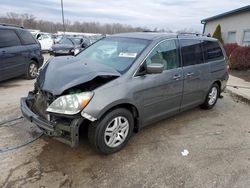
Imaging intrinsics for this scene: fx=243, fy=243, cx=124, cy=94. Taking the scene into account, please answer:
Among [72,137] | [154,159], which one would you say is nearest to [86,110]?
[72,137]

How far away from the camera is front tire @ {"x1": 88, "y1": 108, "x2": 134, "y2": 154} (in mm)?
3262

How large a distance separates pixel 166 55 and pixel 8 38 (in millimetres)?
5605

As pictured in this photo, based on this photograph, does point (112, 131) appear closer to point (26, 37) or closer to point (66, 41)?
point (26, 37)

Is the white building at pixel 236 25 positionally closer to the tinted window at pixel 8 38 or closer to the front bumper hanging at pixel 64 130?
the tinted window at pixel 8 38

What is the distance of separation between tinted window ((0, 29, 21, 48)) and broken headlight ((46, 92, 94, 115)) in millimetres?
5252

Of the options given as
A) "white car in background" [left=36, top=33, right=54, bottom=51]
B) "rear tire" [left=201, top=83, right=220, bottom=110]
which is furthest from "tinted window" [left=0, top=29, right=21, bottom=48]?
"white car in background" [left=36, top=33, right=54, bottom=51]

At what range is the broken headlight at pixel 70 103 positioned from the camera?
3027mm

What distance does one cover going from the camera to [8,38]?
7570mm

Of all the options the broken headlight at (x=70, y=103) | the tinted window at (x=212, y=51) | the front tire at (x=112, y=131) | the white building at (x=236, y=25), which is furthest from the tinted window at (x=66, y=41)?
the broken headlight at (x=70, y=103)

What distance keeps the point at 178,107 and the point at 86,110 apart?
7.01ft

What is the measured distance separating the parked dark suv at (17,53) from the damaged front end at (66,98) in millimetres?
4420

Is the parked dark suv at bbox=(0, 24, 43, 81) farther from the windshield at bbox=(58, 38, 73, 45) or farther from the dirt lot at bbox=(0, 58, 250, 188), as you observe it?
the windshield at bbox=(58, 38, 73, 45)

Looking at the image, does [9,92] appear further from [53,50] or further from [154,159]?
[53,50]

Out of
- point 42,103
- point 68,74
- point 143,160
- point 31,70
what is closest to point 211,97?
point 143,160
